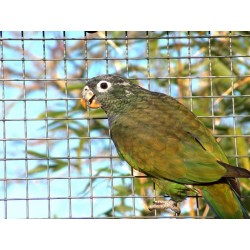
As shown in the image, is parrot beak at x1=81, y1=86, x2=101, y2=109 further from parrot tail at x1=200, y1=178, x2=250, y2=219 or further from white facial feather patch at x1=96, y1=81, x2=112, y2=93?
parrot tail at x1=200, y1=178, x2=250, y2=219

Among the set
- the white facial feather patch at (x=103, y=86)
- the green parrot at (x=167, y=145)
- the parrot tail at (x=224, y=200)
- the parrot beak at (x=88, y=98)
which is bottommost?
the parrot tail at (x=224, y=200)

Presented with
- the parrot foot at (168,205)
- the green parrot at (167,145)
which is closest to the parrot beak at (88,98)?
the green parrot at (167,145)

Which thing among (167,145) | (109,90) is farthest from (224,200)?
(109,90)

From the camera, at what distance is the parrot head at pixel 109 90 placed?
6.23 feet

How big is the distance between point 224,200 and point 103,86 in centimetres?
49

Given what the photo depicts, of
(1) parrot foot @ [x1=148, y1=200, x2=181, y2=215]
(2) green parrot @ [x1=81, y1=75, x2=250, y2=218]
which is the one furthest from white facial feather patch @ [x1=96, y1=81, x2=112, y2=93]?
(1) parrot foot @ [x1=148, y1=200, x2=181, y2=215]

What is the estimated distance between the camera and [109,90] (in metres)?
1.91

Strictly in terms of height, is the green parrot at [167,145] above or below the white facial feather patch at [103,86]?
below

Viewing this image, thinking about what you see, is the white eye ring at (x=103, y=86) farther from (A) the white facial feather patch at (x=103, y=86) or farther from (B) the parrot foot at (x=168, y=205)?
(B) the parrot foot at (x=168, y=205)

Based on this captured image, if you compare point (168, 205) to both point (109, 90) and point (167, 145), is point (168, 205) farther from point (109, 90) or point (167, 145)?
point (109, 90)
